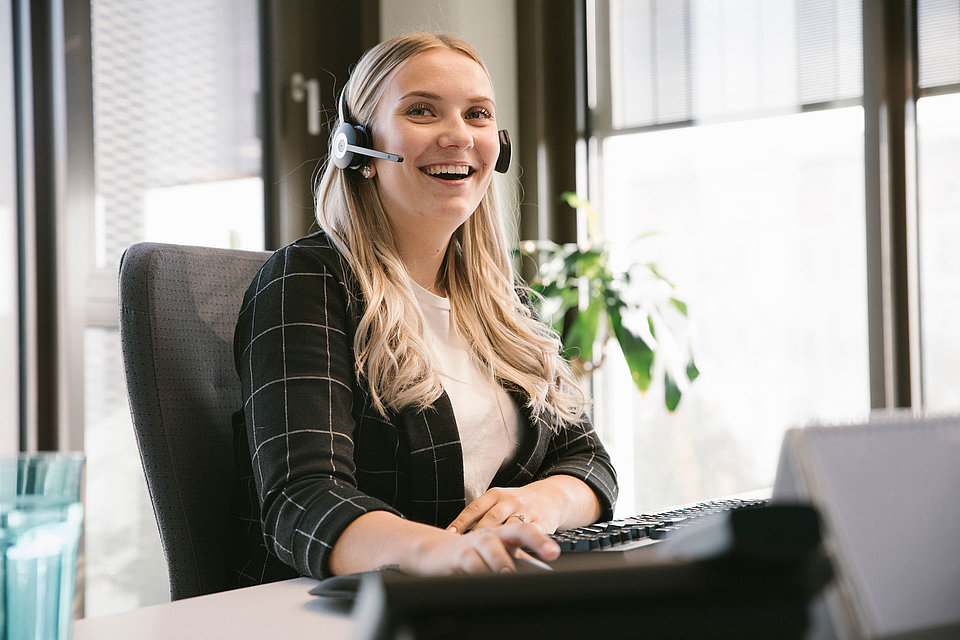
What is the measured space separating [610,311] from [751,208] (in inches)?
23.5

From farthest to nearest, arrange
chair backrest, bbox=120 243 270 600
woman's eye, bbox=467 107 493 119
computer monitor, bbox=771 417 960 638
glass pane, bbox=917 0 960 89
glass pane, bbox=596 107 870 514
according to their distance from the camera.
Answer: glass pane, bbox=596 107 870 514, glass pane, bbox=917 0 960 89, woman's eye, bbox=467 107 493 119, chair backrest, bbox=120 243 270 600, computer monitor, bbox=771 417 960 638

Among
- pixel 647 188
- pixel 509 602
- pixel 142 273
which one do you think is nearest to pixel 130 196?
pixel 142 273

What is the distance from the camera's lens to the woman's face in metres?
1.26

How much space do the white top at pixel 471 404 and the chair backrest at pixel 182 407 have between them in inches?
11.3

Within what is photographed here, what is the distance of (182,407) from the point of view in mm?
1096

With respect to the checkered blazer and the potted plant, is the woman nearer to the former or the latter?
the checkered blazer

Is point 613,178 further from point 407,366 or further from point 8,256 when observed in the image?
point 407,366

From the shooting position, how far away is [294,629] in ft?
2.10

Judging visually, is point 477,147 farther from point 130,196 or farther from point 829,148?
point 829,148

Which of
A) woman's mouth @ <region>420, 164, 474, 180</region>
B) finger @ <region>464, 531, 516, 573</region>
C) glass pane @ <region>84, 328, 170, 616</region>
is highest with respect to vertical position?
woman's mouth @ <region>420, 164, 474, 180</region>

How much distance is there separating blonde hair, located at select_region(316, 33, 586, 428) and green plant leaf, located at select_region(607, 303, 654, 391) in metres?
1.09

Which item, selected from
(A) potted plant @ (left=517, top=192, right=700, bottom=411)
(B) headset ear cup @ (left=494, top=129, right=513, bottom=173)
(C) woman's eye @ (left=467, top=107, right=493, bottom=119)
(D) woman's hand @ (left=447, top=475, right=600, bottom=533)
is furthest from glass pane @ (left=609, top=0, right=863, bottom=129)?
(D) woman's hand @ (left=447, top=475, right=600, bottom=533)

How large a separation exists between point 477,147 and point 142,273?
0.49 m

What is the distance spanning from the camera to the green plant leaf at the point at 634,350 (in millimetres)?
2539
